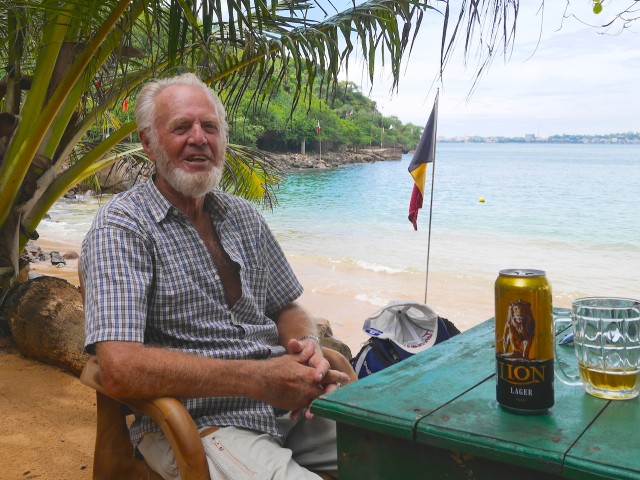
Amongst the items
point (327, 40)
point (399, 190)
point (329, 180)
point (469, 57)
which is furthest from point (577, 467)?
point (329, 180)

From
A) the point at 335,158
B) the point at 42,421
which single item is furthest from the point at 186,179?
the point at 335,158

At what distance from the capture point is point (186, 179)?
84.4 inches

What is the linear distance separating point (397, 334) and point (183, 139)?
150cm

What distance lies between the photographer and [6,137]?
406 centimetres

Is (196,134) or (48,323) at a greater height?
(196,134)

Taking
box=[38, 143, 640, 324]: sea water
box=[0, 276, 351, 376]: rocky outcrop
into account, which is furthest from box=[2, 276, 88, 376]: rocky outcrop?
box=[38, 143, 640, 324]: sea water

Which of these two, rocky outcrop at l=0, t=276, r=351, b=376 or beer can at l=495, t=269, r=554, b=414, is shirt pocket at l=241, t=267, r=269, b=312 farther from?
rocky outcrop at l=0, t=276, r=351, b=376

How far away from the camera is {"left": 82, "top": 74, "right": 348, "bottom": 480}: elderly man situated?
179 centimetres

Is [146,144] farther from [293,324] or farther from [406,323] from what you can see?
[406,323]

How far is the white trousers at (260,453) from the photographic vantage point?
1.78 m

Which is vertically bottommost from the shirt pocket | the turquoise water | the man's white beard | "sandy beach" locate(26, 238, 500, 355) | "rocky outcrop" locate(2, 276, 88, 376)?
the turquoise water

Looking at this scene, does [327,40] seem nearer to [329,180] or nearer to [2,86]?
[2,86]

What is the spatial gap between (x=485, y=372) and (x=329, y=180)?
4864 centimetres

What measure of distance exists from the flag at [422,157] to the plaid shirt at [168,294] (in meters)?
5.19
